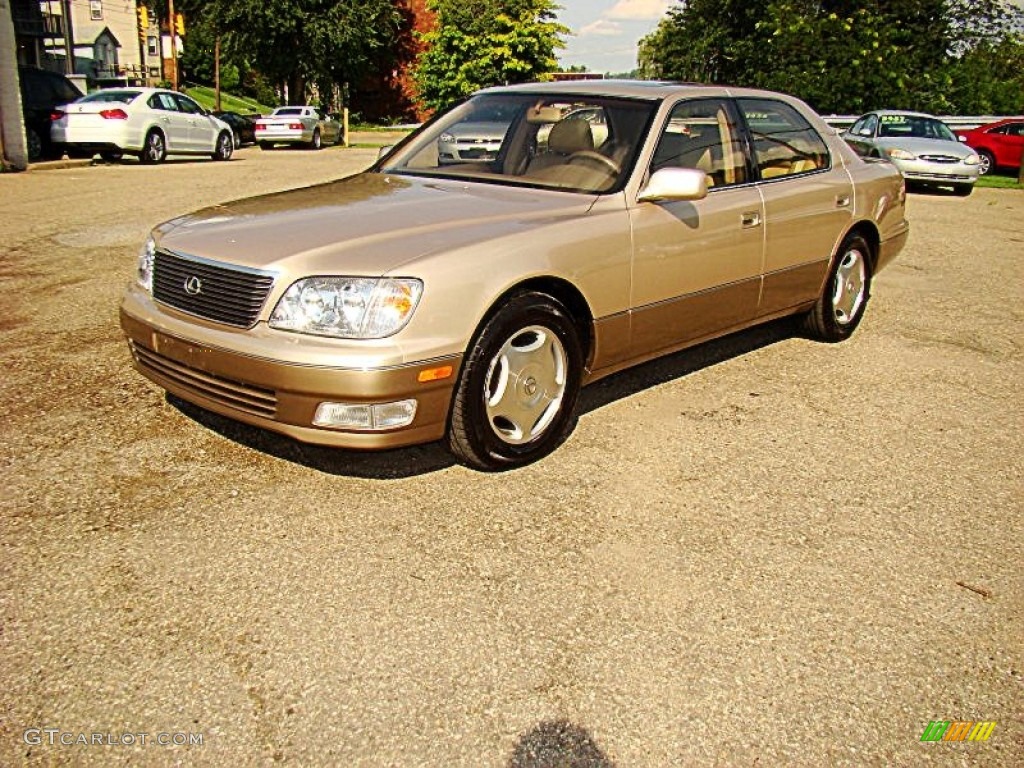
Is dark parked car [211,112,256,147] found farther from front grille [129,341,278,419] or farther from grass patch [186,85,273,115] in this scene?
front grille [129,341,278,419]

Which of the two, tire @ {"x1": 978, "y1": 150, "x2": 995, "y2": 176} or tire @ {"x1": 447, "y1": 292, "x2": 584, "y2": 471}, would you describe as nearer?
tire @ {"x1": 447, "y1": 292, "x2": 584, "y2": 471}

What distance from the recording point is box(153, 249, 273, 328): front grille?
11.4ft

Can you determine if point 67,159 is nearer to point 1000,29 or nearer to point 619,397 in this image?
point 619,397

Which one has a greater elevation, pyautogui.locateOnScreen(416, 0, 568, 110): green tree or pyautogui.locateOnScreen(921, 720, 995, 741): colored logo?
pyautogui.locateOnScreen(416, 0, 568, 110): green tree

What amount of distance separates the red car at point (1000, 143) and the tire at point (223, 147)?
58.2ft

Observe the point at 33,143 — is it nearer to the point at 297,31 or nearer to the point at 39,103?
the point at 39,103

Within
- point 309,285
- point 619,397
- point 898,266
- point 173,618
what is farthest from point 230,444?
point 898,266

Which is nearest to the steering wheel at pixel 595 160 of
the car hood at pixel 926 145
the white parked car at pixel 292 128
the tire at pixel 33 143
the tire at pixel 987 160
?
the car hood at pixel 926 145

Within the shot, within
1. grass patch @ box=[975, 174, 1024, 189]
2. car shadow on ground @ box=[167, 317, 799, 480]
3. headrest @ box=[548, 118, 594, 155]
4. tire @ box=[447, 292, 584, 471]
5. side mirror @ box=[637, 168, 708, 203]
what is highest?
headrest @ box=[548, 118, 594, 155]

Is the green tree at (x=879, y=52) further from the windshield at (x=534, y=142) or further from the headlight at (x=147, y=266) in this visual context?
the headlight at (x=147, y=266)

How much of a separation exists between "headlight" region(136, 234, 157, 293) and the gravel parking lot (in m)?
0.66

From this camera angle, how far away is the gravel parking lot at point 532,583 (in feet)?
7.73

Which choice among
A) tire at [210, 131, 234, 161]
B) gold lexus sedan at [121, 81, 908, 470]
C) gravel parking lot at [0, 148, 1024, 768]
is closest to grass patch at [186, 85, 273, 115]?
tire at [210, 131, 234, 161]

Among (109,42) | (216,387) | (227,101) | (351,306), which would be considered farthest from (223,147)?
(109,42)
